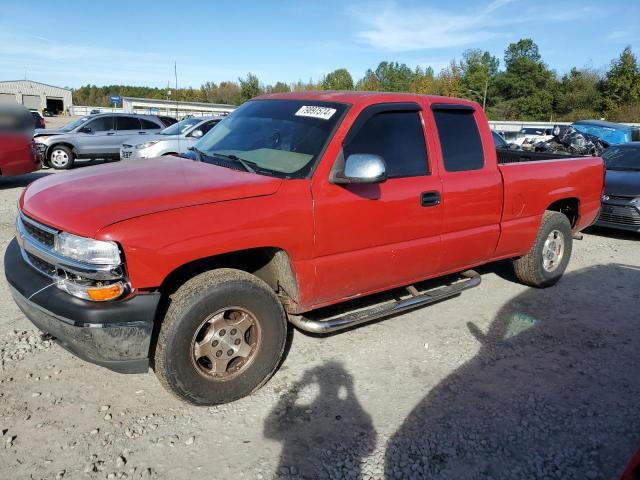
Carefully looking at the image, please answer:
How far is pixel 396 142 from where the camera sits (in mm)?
3891

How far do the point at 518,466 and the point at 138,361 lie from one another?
2174 millimetres

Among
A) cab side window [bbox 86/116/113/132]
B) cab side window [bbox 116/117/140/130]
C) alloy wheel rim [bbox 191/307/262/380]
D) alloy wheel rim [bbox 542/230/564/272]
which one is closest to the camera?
alloy wheel rim [bbox 191/307/262/380]

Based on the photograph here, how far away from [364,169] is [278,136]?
0.88m

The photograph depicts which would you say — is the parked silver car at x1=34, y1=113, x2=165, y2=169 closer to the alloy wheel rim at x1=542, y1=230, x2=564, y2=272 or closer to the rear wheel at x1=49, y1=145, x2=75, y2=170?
the rear wheel at x1=49, y1=145, x2=75, y2=170

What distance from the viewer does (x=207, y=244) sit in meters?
2.87

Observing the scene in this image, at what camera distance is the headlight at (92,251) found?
264 cm

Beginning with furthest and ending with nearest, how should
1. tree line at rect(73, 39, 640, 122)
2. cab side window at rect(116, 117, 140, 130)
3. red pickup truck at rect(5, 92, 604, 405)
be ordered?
tree line at rect(73, 39, 640, 122) → cab side window at rect(116, 117, 140, 130) → red pickup truck at rect(5, 92, 604, 405)

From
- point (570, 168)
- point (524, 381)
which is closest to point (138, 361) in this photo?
point (524, 381)

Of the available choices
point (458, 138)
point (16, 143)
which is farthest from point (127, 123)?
point (458, 138)

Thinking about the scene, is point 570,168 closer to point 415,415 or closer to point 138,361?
point 415,415

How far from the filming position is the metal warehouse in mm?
80125

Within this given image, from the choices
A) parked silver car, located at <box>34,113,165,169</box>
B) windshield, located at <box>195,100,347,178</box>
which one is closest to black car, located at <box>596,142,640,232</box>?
windshield, located at <box>195,100,347,178</box>

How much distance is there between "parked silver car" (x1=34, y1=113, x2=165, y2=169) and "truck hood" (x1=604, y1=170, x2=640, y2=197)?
39.3ft

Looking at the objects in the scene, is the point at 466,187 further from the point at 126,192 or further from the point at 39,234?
the point at 39,234
